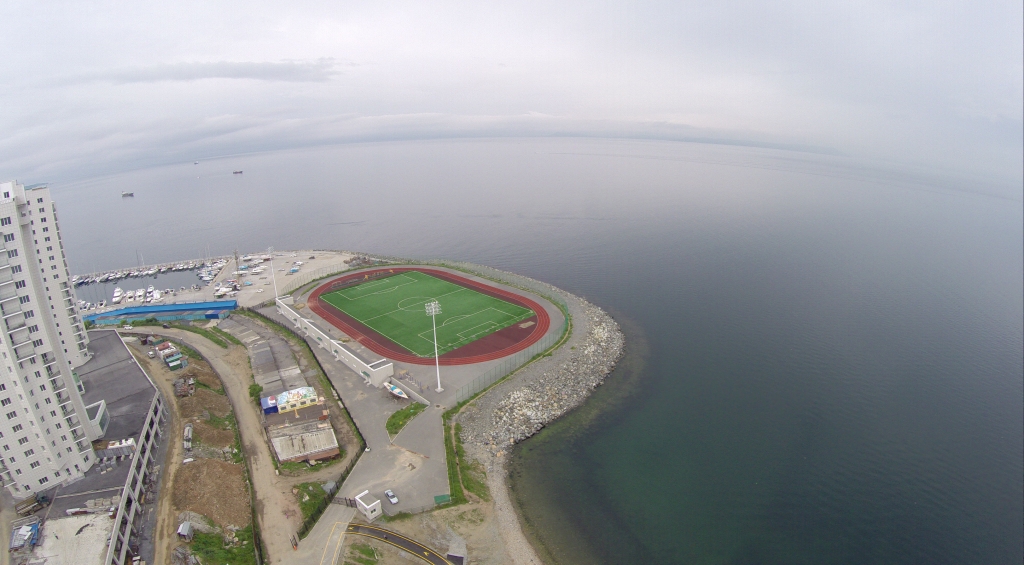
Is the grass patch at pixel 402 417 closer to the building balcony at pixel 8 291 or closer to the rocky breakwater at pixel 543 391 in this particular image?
the rocky breakwater at pixel 543 391

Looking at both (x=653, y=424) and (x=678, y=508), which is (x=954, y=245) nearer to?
(x=653, y=424)

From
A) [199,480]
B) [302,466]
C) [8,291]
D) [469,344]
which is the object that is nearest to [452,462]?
[302,466]

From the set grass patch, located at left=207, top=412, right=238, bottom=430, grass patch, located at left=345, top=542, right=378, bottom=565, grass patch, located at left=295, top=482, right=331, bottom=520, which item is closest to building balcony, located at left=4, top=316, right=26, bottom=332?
grass patch, located at left=207, top=412, right=238, bottom=430

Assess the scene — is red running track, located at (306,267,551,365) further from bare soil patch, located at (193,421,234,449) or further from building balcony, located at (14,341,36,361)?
building balcony, located at (14,341,36,361)

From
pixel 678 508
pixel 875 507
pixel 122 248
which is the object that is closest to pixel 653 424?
pixel 678 508

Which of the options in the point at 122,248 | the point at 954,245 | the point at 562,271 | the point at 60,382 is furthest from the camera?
the point at 122,248

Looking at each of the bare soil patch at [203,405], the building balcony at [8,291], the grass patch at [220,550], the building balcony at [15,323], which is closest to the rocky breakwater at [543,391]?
the grass patch at [220,550]
